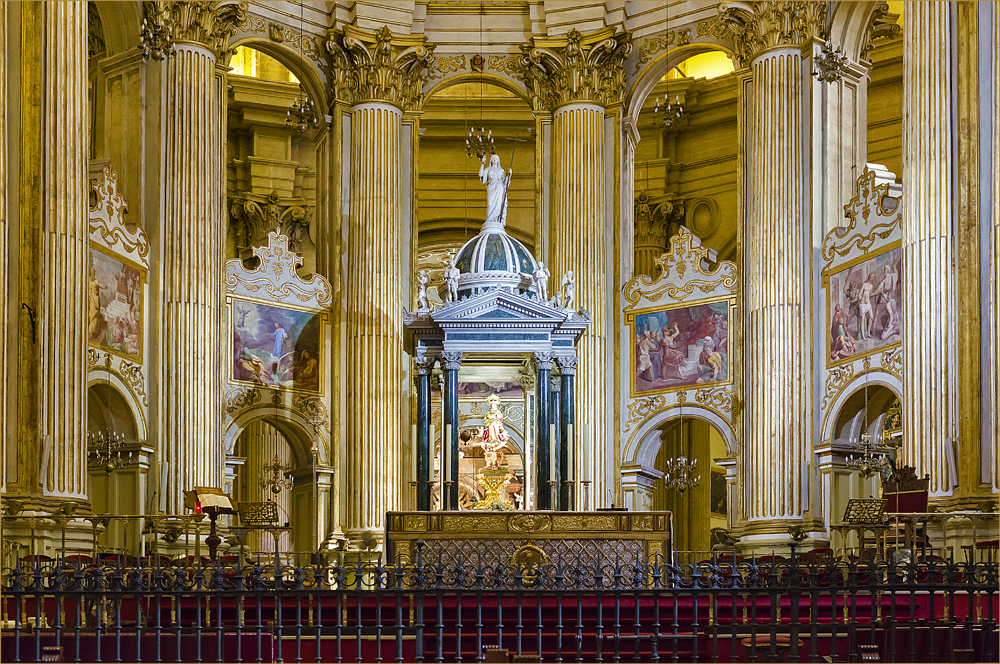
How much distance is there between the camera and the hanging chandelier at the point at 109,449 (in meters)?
21.1

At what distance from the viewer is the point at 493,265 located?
64.7 feet

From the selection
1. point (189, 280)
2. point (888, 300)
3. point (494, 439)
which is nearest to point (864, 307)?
point (888, 300)

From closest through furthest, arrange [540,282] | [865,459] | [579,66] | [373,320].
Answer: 1. [540,282]
2. [865,459]
3. [373,320]
4. [579,66]

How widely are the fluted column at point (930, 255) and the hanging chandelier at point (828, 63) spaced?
150 inches

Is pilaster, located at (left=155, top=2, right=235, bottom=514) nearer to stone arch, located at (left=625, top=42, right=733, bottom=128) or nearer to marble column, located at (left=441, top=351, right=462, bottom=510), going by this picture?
marble column, located at (left=441, top=351, right=462, bottom=510)

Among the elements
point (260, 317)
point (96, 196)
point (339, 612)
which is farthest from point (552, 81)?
point (339, 612)

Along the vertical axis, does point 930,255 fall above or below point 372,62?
below

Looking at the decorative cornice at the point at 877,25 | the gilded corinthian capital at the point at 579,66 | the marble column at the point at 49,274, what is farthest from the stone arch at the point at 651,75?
the marble column at the point at 49,274

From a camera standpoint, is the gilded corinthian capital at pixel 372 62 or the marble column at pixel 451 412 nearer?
the marble column at pixel 451 412

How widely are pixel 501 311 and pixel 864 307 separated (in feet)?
18.5

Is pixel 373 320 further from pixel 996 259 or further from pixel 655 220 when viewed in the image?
pixel 996 259

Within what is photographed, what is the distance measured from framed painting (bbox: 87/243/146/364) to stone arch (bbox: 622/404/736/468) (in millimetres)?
8330

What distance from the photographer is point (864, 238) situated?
68.6 ft

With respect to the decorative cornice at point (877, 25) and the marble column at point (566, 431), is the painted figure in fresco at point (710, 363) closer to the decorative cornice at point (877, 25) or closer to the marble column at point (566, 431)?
the marble column at point (566, 431)
